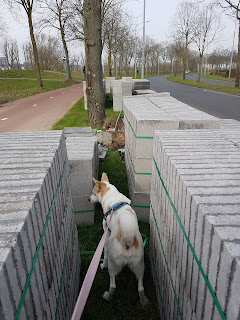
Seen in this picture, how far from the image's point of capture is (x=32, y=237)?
1.62 m

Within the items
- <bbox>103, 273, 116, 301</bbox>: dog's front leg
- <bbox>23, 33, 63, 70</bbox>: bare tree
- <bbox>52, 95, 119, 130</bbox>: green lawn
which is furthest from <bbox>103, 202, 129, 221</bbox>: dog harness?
<bbox>23, 33, 63, 70</bbox>: bare tree

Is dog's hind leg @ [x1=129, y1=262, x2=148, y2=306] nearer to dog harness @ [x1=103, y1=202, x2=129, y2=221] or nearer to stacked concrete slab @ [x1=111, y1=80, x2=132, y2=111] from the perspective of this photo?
dog harness @ [x1=103, y1=202, x2=129, y2=221]

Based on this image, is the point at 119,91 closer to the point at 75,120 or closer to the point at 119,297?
the point at 75,120

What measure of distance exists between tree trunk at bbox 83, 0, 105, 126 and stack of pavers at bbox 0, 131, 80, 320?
347 inches

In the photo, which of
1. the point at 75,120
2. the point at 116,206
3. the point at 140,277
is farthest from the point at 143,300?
the point at 75,120

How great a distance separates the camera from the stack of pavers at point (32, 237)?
4.31 ft

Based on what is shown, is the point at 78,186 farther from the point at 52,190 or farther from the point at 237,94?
the point at 237,94

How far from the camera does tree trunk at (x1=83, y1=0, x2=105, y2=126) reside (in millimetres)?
10414

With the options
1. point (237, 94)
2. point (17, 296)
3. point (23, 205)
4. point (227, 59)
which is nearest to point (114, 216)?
point (23, 205)

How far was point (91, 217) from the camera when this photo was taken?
499cm

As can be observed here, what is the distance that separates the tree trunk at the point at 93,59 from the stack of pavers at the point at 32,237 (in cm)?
882

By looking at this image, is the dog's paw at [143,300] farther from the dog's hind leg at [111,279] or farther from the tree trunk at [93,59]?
the tree trunk at [93,59]

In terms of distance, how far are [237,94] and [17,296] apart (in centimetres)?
2415

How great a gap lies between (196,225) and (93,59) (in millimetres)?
10484
